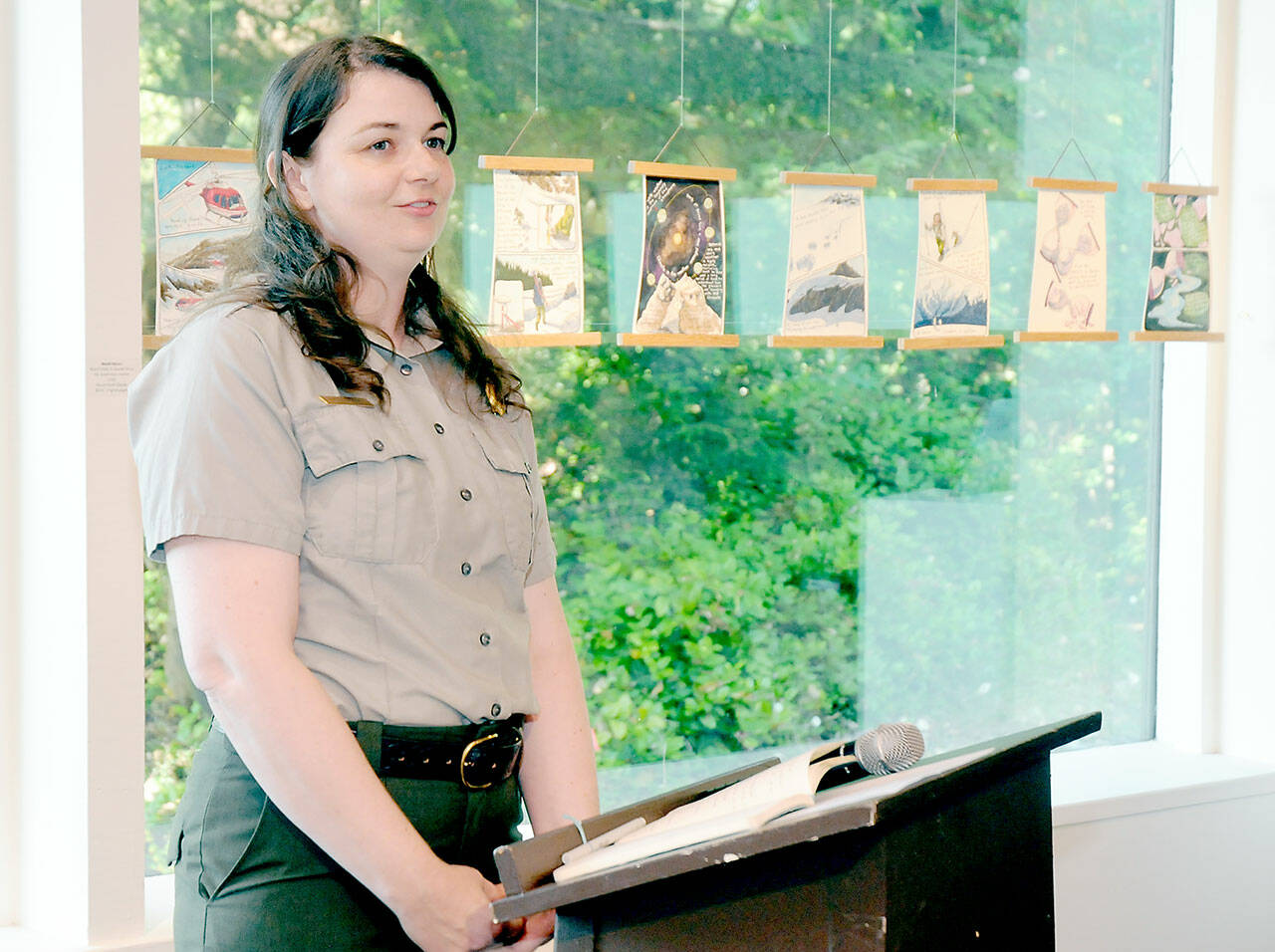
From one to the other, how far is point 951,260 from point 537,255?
930 mm

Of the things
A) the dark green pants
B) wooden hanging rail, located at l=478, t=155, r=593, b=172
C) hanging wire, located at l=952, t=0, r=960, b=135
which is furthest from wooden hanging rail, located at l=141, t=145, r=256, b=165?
hanging wire, located at l=952, t=0, r=960, b=135

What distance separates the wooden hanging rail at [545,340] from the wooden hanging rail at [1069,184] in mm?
1085

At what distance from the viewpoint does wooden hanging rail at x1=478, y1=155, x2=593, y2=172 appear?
2.21 m

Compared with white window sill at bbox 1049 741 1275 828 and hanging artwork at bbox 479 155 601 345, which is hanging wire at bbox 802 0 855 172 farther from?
white window sill at bbox 1049 741 1275 828

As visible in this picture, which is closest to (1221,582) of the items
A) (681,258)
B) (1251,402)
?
(1251,402)

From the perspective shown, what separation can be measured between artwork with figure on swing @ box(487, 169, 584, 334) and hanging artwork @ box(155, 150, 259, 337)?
44 centimetres

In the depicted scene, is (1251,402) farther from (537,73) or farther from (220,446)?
(220,446)

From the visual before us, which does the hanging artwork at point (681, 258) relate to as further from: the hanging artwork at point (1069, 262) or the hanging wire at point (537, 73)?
the hanging artwork at point (1069, 262)

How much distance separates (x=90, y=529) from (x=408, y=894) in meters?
0.87

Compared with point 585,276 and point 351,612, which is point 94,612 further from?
point 585,276

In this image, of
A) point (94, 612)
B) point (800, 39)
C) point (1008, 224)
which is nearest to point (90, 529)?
point (94, 612)

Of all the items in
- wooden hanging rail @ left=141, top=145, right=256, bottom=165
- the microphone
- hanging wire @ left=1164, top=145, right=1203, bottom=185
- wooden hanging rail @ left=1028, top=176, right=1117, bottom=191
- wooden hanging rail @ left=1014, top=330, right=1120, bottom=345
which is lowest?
the microphone

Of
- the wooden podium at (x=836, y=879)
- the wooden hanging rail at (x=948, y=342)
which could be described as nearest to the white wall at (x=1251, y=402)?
the wooden hanging rail at (x=948, y=342)

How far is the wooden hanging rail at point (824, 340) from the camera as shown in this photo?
2.50 meters
